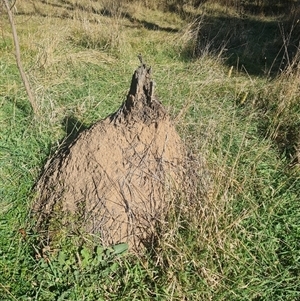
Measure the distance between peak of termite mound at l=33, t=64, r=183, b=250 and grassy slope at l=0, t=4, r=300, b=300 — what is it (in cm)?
12

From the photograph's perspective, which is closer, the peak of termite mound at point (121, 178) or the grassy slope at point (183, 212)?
the grassy slope at point (183, 212)

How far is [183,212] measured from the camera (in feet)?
7.23

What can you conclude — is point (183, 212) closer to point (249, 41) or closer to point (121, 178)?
point (121, 178)

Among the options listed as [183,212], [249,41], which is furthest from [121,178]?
[249,41]

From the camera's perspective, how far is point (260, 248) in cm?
228

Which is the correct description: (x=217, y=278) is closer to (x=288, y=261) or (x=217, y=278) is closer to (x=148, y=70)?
(x=288, y=261)

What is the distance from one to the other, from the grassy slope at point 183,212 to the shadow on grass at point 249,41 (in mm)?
1093

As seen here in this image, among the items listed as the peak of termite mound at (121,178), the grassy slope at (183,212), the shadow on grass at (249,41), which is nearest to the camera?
the grassy slope at (183,212)

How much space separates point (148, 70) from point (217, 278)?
127 centimetres

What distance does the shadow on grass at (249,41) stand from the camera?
5.31m

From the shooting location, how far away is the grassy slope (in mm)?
2041

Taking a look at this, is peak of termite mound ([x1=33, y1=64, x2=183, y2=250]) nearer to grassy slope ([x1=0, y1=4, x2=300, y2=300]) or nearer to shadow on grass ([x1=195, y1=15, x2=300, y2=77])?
grassy slope ([x1=0, y1=4, x2=300, y2=300])

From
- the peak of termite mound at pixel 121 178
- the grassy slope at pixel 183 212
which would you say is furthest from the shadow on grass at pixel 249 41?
the peak of termite mound at pixel 121 178

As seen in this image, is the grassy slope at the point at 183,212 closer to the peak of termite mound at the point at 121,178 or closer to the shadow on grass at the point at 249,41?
the peak of termite mound at the point at 121,178
